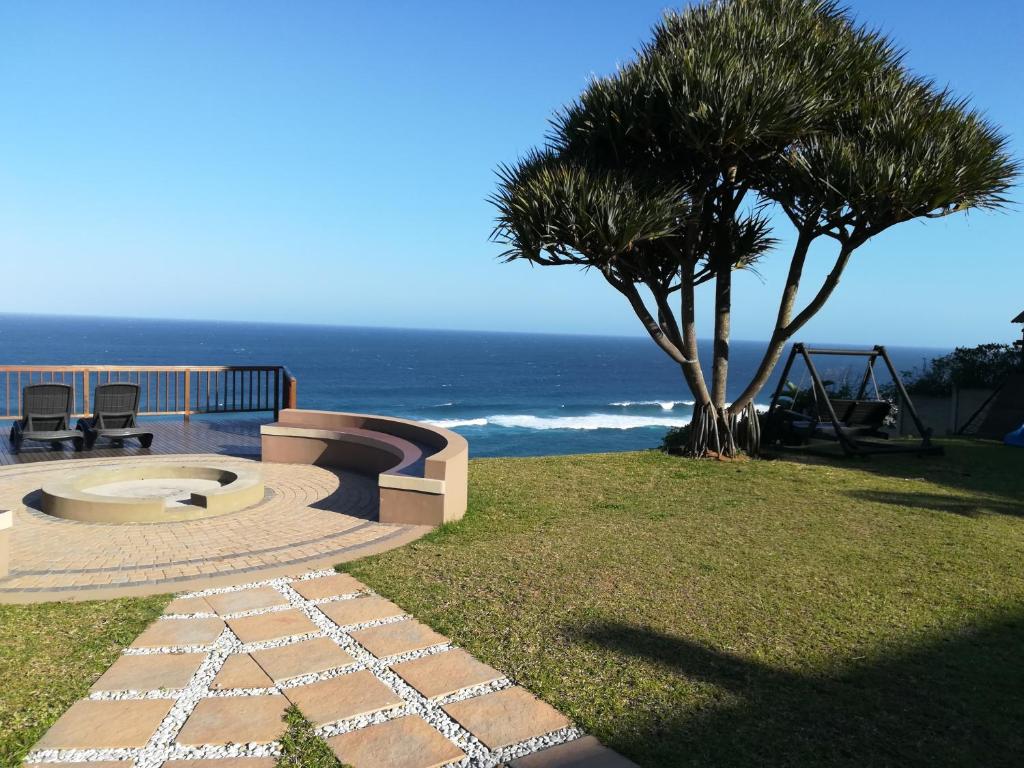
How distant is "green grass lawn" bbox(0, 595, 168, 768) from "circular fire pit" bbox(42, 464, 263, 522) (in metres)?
2.24

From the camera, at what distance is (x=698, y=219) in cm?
1091

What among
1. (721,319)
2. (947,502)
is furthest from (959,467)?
(721,319)

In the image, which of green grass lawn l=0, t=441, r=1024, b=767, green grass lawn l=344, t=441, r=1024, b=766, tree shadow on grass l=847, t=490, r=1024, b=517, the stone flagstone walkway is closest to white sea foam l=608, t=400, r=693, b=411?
tree shadow on grass l=847, t=490, r=1024, b=517

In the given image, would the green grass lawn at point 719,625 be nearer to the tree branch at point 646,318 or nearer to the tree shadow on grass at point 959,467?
the tree shadow on grass at point 959,467

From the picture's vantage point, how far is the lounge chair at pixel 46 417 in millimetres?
9820

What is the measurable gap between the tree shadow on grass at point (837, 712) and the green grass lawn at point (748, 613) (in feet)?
0.03

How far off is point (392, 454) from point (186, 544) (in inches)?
122

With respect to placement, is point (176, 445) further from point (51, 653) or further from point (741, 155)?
point (741, 155)

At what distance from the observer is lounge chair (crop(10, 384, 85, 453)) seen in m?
9.82

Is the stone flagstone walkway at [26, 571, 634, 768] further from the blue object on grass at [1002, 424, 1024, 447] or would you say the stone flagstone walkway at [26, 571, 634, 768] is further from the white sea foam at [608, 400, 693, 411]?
the white sea foam at [608, 400, 693, 411]

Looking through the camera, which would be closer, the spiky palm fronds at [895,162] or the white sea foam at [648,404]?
the spiky palm fronds at [895,162]

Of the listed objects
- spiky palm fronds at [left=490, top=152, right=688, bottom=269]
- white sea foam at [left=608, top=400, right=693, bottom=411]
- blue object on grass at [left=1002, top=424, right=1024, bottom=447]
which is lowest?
white sea foam at [left=608, top=400, right=693, bottom=411]

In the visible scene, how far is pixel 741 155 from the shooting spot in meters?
10.5

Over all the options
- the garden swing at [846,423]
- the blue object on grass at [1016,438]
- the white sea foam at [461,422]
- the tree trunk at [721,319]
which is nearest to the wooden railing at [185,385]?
the tree trunk at [721,319]
